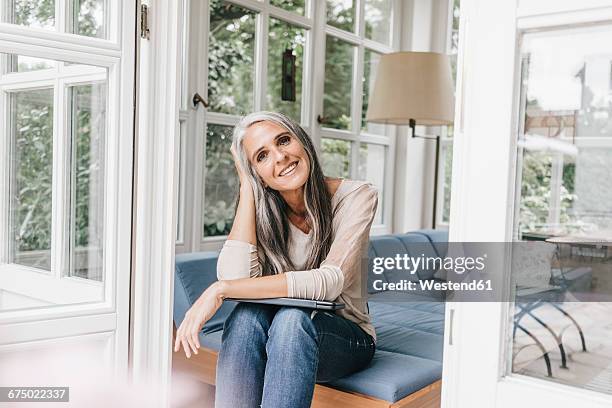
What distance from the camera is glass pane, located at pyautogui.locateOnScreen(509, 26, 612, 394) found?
3.91 feet

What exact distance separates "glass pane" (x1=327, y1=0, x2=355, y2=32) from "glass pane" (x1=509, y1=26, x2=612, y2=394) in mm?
2910

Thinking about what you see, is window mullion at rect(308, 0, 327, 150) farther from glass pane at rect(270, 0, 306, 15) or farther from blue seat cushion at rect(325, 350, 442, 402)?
blue seat cushion at rect(325, 350, 442, 402)

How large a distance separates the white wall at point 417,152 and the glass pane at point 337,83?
A: 0.72m

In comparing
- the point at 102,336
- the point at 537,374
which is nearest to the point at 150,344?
the point at 102,336

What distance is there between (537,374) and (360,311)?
871 mm

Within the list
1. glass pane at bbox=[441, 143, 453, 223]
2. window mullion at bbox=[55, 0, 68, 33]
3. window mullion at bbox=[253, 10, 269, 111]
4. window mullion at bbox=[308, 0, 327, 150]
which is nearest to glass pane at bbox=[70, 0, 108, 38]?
window mullion at bbox=[55, 0, 68, 33]

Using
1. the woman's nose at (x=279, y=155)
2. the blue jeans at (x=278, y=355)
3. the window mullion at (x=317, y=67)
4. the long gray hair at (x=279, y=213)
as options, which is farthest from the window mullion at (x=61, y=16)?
the window mullion at (x=317, y=67)

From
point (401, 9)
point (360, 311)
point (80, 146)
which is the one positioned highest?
point (401, 9)

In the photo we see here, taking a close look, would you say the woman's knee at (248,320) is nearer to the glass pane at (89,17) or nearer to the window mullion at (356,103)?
the glass pane at (89,17)

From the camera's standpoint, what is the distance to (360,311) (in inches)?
82.9

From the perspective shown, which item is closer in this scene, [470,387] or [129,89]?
[470,387]

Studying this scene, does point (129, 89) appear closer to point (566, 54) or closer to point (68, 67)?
point (68, 67)

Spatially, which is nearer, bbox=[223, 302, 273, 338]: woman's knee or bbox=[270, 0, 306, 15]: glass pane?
bbox=[223, 302, 273, 338]: woman's knee

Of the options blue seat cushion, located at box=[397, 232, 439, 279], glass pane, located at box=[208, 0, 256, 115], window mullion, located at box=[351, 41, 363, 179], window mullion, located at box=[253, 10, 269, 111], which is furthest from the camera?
window mullion, located at box=[351, 41, 363, 179]
